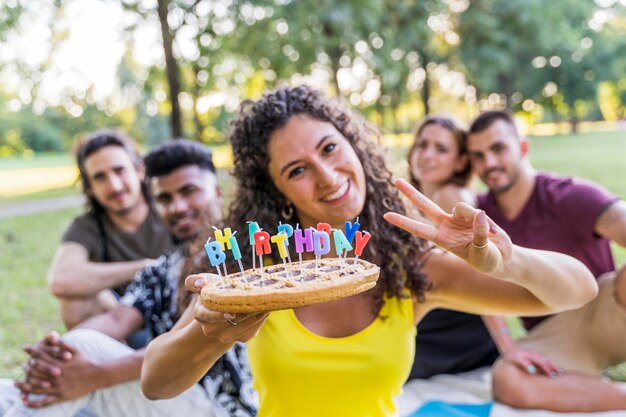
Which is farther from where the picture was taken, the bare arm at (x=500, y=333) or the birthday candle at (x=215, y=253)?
the bare arm at (x=500, y=333)

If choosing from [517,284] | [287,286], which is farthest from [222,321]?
[517,284]

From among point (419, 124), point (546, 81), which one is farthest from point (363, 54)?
point (546, 81)

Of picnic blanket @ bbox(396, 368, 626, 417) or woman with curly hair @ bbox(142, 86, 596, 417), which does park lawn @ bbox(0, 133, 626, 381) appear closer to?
woman with curly hair @ bbox(142, 86, 596, 417)

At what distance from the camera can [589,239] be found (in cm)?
377

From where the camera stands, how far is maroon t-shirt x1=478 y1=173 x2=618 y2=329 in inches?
146

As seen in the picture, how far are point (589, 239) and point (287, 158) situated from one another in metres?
2.53

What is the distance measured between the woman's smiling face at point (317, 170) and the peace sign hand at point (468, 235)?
0.43 metres

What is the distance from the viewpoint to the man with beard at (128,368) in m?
2.51

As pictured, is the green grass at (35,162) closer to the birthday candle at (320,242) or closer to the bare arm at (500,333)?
the bare arm at (500,333)

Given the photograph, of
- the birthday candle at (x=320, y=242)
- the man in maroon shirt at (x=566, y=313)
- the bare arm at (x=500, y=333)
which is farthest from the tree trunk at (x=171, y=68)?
the birthday candle at (x=320, y=242)

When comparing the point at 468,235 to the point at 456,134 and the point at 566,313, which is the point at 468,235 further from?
the point at 456,134

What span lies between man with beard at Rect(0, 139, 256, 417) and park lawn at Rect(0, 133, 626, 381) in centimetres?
67

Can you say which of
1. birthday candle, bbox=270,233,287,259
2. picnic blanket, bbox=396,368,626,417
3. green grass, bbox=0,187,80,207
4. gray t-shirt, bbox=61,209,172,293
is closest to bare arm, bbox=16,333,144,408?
birthday candle, bbox=270,233,287,259

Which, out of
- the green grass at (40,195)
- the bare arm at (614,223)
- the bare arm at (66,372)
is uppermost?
the bare arm at (614,223)
